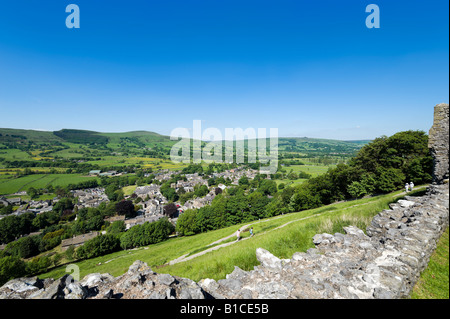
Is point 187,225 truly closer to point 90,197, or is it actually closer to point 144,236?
point 144,236

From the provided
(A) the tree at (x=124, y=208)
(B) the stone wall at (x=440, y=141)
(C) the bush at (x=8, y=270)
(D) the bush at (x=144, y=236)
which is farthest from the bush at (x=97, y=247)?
(B) the stone wall at (x=440, y=141)

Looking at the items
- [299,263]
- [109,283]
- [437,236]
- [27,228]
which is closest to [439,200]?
[437,236]

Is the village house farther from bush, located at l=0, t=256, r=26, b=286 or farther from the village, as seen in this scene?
bush, located at l=0, t=256, r=26, b=286

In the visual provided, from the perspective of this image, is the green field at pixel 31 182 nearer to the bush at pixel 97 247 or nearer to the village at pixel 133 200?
the village at pixel 133 200

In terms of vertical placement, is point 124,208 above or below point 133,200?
above

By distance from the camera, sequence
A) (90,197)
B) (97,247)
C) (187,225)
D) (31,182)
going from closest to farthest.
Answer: (97,247)
(187,225)
(90,197)
(31,182)

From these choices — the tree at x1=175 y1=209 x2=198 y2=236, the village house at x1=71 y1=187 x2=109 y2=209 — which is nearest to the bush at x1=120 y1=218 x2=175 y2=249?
the tree at x1=175 y1=209 x2=198 y2=236

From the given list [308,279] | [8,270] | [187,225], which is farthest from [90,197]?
[308,279]
